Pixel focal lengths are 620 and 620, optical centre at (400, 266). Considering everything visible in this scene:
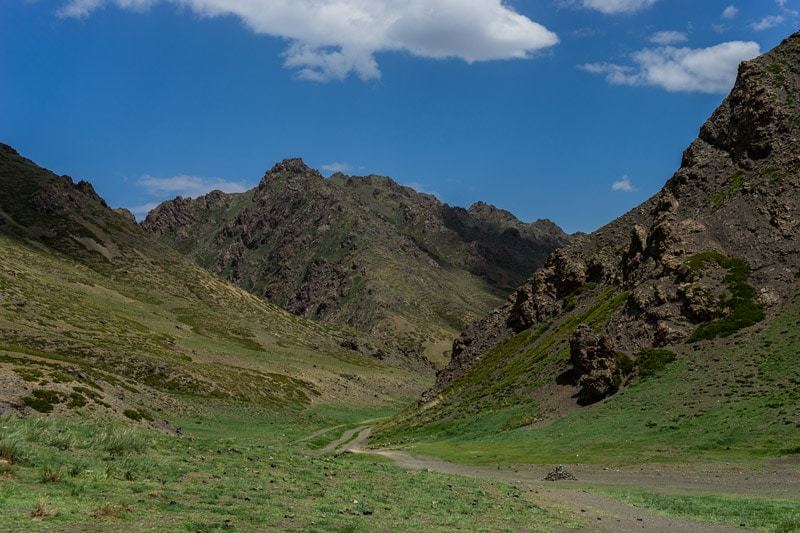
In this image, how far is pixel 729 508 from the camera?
26.6 meters

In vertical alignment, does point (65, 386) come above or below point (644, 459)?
below

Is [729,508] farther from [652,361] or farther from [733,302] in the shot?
[733,302]

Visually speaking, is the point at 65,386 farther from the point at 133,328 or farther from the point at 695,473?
the point at 133,328

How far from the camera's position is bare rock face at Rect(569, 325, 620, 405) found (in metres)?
70.7

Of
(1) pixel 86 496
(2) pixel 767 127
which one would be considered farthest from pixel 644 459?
(2) pixel 767 127

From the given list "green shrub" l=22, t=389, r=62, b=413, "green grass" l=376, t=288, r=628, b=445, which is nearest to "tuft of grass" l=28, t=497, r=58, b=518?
"green shrub" l=22, t=389, r=62, b=413

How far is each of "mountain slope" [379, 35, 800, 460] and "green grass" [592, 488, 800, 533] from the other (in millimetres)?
18057

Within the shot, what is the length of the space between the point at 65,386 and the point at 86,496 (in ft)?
162

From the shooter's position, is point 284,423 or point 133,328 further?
point 133,328

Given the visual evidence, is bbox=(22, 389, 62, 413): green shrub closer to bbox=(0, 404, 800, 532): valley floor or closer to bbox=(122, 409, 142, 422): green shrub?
bbox=(122, 409, 142, 422): green shrub

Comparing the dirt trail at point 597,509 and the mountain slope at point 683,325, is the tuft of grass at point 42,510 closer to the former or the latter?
the dirt trail at point 597,509

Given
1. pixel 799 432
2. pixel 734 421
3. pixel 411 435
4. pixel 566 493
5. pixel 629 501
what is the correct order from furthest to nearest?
pixel 411 435, pixel 734 421, pixel 799 432, pixel 566 493, pixel 629 501

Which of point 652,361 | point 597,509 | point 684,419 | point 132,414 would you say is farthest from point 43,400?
point 652,361

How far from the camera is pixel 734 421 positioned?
51812 mm
